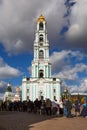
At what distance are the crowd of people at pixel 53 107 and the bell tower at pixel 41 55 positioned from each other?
54.7 m

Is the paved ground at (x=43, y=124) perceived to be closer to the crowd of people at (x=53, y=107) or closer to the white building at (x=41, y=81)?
the crowd of people at (x=53, y=107)

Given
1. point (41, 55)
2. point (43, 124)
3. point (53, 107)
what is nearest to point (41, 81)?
point (41, 55)

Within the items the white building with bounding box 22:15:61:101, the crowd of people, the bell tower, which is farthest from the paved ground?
the bell tower

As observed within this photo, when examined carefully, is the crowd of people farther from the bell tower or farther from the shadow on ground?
the bell tower

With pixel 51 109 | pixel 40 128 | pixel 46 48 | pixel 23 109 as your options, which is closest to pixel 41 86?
pixel 46 48

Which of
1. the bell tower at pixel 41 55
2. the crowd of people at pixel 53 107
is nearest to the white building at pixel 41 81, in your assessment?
the bell tower at pixel 41 55

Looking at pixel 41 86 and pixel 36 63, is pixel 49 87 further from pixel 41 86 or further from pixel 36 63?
pixel 36 63

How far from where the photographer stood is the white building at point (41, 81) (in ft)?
275

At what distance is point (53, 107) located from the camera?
22.7 m

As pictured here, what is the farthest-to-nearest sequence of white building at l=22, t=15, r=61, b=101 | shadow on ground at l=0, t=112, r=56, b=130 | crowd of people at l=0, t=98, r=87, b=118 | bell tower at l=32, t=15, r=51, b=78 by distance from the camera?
bell tower at l=32, t=15, r=51, b=78 < white building at l=22, t=15, r=61, b=101 < crowd of people at l=0, t=98, r=87, b=118 < shadow on ground at l=0, t=112, r=56, b=130

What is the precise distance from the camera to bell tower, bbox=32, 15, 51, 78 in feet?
277

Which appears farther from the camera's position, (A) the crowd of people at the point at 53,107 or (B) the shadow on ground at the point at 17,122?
(A) the crowd of people at the point at 53,107

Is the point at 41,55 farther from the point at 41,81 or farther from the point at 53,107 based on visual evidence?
the point at 53,107

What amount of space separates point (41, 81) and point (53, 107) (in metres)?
60.9
